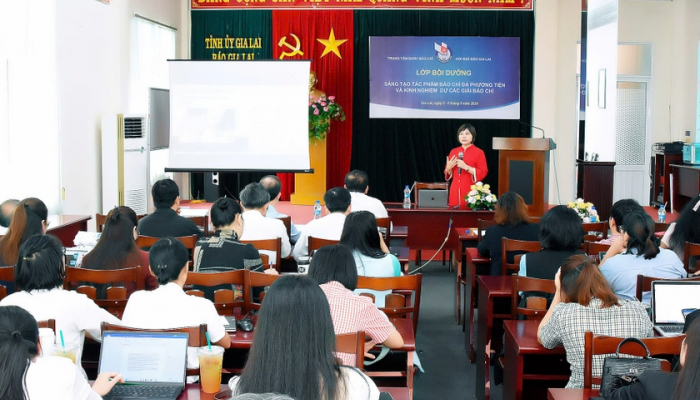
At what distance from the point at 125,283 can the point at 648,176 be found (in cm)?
1028

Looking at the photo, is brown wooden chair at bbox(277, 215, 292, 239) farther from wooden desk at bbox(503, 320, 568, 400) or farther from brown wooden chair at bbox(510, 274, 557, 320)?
wooden desk at bbox(503, 320, 568, 400)

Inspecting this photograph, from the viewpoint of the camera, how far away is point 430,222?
24.4 ft

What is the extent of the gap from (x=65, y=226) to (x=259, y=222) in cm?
205

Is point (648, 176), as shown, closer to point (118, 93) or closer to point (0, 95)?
point (118, 93)

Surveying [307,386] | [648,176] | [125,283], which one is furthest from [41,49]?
[648,176]

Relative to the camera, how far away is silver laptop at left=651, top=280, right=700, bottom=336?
334cm

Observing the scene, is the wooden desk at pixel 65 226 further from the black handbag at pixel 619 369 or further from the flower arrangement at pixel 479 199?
the black handbag at pixel 619 369

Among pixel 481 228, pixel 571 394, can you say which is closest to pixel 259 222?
pixel 481 228

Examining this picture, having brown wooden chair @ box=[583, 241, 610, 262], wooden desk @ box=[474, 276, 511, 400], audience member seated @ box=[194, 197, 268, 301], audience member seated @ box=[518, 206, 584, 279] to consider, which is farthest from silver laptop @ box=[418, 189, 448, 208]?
audience member seated @ box=[194, 197, 268, 301]

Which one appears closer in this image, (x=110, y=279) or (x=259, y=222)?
(x=110, y=279)

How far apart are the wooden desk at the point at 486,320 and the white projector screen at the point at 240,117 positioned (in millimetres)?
4477

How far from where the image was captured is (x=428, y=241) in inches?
295

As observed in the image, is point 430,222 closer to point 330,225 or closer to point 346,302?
point 330,225

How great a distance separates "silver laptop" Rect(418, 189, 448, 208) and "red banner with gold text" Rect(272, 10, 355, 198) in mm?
3760
